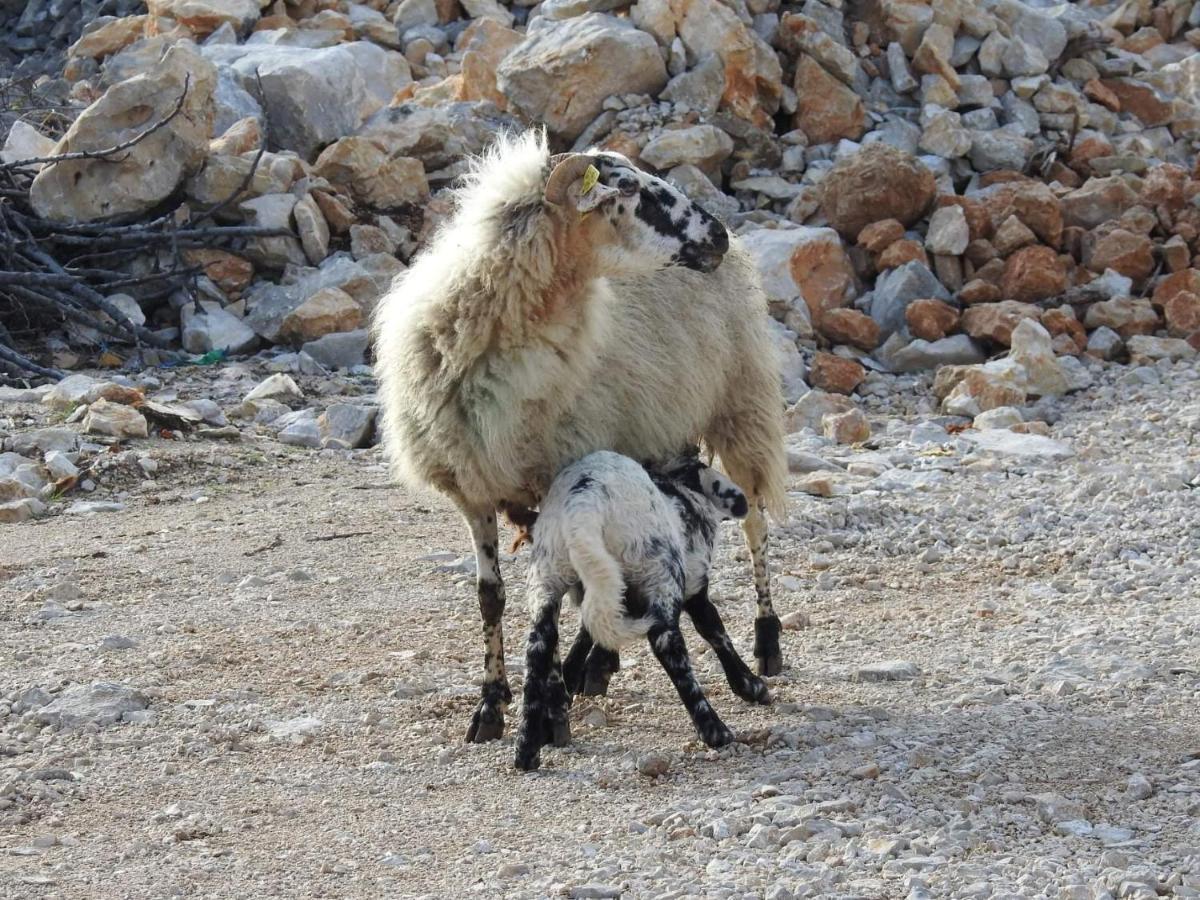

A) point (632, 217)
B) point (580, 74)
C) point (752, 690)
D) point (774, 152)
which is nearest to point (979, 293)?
point (774, 152)

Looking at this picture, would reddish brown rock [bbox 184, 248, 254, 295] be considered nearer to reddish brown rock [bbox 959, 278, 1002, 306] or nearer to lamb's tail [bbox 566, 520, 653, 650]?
reddish brown rock [bbox 959, 278, 1002, 306]

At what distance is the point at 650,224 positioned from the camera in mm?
5285

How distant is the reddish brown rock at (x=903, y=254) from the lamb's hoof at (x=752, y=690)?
25.3ft

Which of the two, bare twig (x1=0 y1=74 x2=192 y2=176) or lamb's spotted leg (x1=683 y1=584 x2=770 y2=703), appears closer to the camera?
lamb's spotted leg (x1=683 y1=584 x2=770 y2=703)

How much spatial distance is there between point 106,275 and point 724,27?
5920 millimetres

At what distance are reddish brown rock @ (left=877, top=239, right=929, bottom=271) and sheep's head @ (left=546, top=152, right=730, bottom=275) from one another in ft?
24.7

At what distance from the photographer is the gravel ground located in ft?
13.3

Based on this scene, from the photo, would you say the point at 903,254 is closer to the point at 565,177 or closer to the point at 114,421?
the point at 114,421

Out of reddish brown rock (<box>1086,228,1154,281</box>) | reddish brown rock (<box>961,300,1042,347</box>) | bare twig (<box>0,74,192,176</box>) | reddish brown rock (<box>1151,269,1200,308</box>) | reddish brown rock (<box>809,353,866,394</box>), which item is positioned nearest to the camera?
bare twig (<box>0,74,192,176</box>)

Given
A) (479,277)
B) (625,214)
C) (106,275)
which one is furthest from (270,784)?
(106,275)

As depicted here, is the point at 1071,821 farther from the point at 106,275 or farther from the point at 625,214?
the point at 106,275

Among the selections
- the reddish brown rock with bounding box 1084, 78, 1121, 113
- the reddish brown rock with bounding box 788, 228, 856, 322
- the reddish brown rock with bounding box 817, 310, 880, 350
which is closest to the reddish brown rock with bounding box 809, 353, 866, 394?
the reddish brown rock with bounding box 817, 310, 880, 350

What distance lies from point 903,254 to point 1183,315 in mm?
2269

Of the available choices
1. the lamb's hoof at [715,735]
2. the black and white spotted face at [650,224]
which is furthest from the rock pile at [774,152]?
the lamb's hoof at [715,735]
